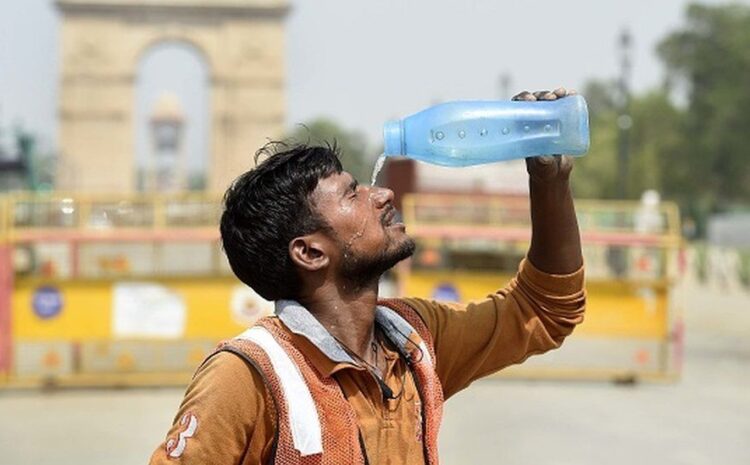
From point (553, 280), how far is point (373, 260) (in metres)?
0.45

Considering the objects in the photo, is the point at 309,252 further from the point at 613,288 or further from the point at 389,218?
the point at 613,288

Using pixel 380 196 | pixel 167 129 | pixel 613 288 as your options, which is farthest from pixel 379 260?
pixel 167 129

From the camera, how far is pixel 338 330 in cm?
215

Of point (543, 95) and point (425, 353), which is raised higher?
point (543, 95)

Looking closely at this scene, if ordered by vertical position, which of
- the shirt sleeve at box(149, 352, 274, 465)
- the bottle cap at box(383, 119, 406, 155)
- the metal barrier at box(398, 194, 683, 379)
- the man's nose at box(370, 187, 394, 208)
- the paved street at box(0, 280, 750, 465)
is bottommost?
the paved street at box(0, 280, 750, 465)

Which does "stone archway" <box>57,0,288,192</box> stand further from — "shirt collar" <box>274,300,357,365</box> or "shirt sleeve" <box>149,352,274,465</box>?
"shirt sleeve" <box>149,352,274,465</box>

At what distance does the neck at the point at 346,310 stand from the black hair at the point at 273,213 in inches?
2.2

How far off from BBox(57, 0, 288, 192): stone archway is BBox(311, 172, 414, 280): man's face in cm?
5088

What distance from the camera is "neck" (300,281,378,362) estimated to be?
2154mm

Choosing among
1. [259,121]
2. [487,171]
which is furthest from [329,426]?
[259,121]

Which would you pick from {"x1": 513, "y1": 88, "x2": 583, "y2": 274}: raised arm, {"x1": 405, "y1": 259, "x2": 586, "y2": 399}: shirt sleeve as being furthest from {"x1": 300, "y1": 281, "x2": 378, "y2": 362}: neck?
{"x1": 513, "y1": 88, "x2": 583, "y2": 274}: raised arm

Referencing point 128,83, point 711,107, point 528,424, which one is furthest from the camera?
point 711,107

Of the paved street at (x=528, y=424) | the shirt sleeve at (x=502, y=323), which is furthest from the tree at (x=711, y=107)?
the shirt sleeve at (x=502, y=323)

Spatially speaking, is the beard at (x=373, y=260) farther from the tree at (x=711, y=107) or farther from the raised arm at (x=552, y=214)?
the tree at (x=711, y=107)
